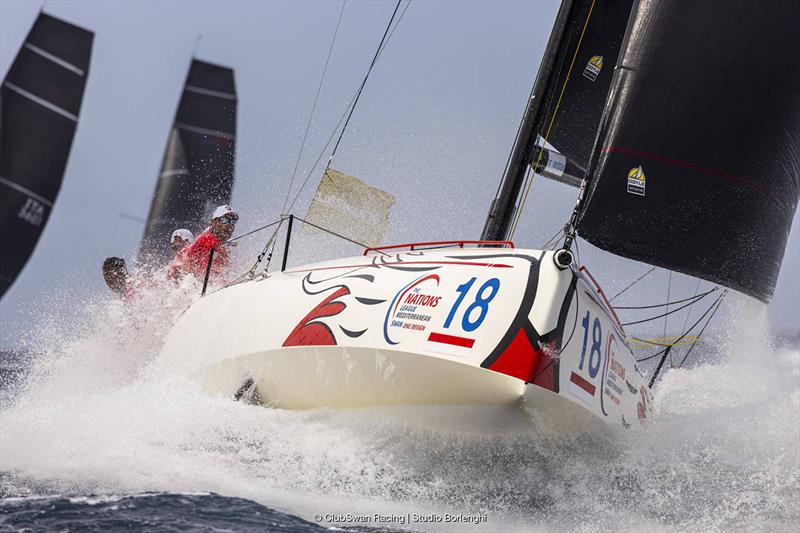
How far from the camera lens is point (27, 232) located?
14906mm

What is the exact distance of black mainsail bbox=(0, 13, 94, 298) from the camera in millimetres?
14906

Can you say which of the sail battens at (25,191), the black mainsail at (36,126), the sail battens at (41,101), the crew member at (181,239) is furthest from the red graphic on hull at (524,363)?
the sail battens at (41,101)

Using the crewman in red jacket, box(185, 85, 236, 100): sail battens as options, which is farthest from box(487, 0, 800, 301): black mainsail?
box(185, 85, 236, 100): sail battens

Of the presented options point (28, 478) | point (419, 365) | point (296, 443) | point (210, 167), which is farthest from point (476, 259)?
point (210, 167)

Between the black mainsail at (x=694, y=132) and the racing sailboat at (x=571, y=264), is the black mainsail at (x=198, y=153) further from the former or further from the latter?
the black mainsail at (x=694, y=132)

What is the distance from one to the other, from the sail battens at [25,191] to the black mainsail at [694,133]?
1250cm

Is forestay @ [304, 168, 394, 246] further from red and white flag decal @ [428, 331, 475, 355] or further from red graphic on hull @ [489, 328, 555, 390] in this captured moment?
red graphic on hull @ [489, 328, 555, 390]

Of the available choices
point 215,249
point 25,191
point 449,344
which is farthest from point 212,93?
point 449,344

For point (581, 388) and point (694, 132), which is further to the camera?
point (694, 132)

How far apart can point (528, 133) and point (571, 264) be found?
196cm

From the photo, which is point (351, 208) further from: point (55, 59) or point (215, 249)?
point (55, 59)

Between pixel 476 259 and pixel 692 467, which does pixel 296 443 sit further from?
pixel 692 467

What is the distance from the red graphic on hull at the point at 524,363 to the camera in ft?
11.7

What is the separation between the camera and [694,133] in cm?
505
